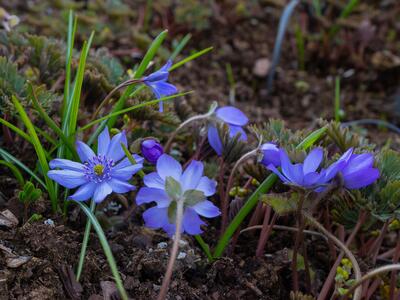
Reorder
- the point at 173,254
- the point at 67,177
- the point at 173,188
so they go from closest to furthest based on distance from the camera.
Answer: the point at 173,254 → the point at 173,188 → the point at 67,177

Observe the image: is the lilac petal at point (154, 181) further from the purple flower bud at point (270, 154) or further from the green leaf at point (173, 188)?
the purple flower bud at point (270, 154)

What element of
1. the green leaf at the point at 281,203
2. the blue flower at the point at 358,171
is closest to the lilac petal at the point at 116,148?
the green leaf at the point at 281,203

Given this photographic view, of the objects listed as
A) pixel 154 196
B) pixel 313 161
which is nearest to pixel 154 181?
pixel 154 196

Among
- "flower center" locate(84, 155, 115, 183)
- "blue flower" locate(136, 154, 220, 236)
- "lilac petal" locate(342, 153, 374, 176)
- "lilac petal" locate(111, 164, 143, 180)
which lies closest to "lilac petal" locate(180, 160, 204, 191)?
"blue flower" locate(136, 154, 220, 236)

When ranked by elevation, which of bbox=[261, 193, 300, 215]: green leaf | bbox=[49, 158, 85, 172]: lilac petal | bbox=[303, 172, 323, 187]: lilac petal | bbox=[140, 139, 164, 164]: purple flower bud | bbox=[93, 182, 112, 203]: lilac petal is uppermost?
bbox=[303, 172, 323, 187]: lilac petal

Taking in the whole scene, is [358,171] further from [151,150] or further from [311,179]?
[151,150]

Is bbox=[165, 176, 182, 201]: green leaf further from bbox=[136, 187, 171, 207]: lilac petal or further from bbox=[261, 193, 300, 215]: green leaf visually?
bbox=[261, 193, 300, 215]: green leaf
